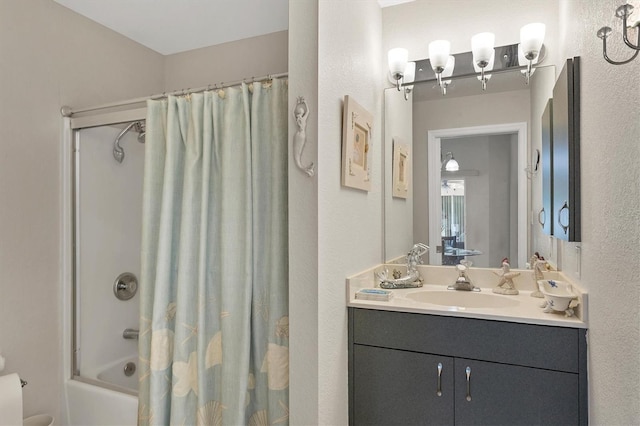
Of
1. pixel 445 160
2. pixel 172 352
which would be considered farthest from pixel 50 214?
pixel 445 160

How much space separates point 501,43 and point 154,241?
2.12m

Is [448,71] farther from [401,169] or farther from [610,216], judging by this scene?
[610,216]

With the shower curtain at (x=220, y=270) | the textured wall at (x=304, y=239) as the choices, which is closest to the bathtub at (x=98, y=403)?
the shower curtain at (x=220, y=270)

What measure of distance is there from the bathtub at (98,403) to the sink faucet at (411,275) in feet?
4.64

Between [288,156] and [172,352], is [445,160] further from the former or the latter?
[172,352]

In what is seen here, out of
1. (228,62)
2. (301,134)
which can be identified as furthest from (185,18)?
(301,134)

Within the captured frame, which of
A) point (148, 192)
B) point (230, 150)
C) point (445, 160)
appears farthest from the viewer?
point (445, 160)

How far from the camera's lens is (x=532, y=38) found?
1947 millimetres

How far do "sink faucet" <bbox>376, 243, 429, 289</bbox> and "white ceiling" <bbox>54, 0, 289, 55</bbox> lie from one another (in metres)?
1.62

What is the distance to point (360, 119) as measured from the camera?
189cm

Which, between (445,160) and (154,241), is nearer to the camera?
(154,241)

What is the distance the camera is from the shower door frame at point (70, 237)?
213 centimetres

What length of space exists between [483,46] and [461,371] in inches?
63.6

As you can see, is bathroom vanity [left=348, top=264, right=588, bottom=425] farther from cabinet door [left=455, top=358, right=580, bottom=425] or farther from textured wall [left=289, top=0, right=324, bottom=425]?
textured wall [left=289, top=0, right=324, bottom=425]
